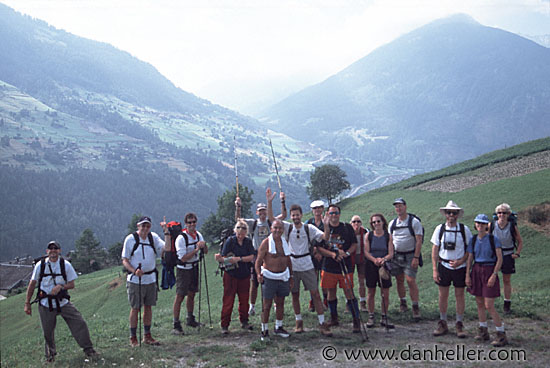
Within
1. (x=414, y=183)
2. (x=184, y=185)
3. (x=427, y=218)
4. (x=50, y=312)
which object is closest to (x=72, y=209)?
(x=184, y=185)

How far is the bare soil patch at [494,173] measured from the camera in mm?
45706

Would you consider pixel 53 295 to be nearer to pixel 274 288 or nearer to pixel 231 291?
pixel 231 291

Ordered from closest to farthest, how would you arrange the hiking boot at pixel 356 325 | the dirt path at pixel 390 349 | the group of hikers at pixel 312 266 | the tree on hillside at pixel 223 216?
1. the dirt path at pixel 390 349
2. the group of hikers at pixel 312 266
3. the hiking boot at pixel 356 325
4. the tree on hillside at pixel 223 216

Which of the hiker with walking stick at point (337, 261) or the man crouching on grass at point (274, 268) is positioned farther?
the hiker with walking stick at point (337, 261)

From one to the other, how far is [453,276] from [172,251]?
6009mm

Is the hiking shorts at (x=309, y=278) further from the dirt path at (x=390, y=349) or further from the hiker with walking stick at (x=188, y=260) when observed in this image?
the hiker with walking stick at (x=188, y=260)

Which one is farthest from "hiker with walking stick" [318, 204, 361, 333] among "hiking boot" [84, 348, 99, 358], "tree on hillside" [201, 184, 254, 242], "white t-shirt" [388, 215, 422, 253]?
"tree on hillside" [201, 184, 254, 242]

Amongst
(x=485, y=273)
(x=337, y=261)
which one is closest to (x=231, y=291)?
(x=337, y=261)

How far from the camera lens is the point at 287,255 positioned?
8.73 meters

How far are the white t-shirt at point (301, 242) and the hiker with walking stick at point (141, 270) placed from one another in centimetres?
283

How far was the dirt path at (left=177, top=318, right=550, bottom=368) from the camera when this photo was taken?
7371 mm

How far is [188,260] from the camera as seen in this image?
944 cm

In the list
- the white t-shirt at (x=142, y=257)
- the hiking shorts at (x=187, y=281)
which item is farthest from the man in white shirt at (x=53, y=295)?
the hiking shorts at (x=187, y=281)

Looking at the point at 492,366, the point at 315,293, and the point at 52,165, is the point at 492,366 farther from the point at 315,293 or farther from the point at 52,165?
the point at 52,165
